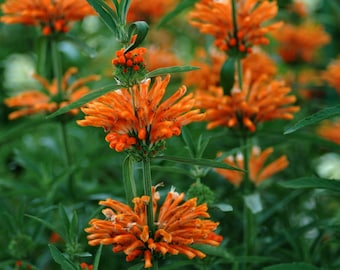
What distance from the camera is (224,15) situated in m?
1.49

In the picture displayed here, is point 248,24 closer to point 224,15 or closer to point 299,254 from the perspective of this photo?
point 224,15

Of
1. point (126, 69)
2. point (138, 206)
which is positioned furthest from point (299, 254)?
point (126, 69)

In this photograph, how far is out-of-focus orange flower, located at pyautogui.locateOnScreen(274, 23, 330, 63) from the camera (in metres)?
2.47

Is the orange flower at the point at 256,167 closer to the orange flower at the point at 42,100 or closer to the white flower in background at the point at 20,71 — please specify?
the orange flower at the point at 42,100

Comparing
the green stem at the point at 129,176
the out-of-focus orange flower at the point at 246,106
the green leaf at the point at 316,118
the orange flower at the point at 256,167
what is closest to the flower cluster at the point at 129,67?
the green stem at the point at 129,176

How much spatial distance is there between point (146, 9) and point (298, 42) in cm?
65

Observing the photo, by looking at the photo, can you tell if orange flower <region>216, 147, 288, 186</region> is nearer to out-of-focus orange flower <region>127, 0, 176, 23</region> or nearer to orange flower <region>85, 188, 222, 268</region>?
orange flower <region>85, 188, 222, 268</region>

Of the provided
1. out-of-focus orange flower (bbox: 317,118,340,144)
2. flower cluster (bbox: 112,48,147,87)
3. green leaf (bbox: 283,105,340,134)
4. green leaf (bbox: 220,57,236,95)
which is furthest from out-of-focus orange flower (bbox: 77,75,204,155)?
out-of-focus orange flower (bbox: 317,118,340,144)

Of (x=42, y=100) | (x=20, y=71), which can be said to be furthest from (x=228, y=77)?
(x=20, y=71)

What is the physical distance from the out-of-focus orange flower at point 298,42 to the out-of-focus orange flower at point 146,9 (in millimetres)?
500

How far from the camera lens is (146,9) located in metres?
2.49

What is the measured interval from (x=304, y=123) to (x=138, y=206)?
1.14 ft

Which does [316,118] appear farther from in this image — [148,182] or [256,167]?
[256,167]

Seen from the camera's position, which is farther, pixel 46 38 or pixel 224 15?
pixel 46 38
